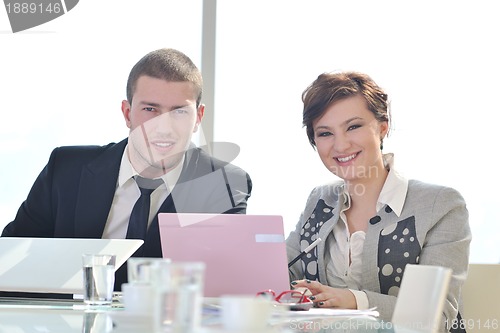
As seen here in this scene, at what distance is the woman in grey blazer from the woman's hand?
134 mm

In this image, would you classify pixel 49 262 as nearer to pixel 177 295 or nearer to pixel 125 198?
pixel 125 198

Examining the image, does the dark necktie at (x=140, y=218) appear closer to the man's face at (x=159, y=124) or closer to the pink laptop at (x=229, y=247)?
the man's face at (x=159, y=124)

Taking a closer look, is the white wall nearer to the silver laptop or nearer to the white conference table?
the silver laptop

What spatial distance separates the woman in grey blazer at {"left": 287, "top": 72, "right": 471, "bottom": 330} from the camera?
233 cm

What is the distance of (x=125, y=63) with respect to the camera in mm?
3711

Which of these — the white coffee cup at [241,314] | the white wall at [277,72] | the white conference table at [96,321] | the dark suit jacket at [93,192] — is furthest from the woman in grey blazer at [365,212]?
the white coffee cup at [241,314]

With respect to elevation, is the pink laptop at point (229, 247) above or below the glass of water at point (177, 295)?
below

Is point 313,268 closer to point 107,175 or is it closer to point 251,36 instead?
point 107,175

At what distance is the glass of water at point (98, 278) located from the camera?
1777mm

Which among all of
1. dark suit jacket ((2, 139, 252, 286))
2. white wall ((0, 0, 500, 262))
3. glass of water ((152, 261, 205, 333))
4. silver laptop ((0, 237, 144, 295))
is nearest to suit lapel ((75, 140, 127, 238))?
dark suit jacket ((2, 139, 252, 286))

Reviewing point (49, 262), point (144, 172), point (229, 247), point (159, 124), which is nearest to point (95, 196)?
point (144, 172)

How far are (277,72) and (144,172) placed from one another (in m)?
1.25

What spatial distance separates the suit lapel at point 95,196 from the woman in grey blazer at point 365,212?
60cm

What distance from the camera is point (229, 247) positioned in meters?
1.96
